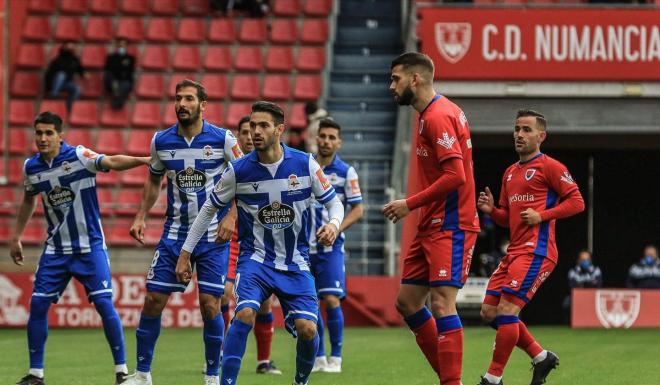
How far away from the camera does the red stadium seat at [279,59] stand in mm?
26156

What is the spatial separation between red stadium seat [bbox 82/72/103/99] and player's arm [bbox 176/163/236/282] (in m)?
17.2

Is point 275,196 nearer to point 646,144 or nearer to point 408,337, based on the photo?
point 408,337

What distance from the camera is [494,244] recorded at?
28.4m

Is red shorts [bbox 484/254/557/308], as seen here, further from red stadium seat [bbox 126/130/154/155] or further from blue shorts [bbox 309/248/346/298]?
red stadium seat [bbox 126/130/154/155]

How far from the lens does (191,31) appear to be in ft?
88.8

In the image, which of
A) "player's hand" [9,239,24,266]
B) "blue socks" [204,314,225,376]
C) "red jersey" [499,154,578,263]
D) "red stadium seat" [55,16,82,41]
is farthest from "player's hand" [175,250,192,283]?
"red stadium seat" [55,16,82,41]

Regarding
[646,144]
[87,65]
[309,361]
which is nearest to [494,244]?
[646,144]

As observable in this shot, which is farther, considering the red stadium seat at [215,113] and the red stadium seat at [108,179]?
the red stadium seat at [215,113]

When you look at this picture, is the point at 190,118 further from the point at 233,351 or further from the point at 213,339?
the point at 233,351

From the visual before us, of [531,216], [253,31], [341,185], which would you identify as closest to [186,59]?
[253,31]

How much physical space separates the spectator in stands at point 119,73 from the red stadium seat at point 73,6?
2661mm

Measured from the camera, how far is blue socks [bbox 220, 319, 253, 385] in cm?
856

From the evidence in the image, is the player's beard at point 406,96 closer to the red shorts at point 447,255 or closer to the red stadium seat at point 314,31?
the red shorts at point 447,255

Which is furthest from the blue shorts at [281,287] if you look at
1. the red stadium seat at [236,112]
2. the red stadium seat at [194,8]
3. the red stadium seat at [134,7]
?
the red stadium seat at [134,7]
